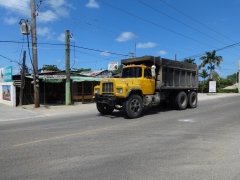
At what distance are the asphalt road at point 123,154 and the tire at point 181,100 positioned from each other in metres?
5.90

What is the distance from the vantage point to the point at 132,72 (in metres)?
11.7

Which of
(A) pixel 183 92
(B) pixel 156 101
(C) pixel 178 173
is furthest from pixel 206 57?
(C) pixel 178 173

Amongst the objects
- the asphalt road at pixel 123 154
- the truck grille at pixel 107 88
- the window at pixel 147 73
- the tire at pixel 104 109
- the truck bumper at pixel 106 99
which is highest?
the window at pixel 147 73

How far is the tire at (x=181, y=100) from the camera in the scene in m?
13.8

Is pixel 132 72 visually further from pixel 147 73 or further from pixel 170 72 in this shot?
pixel 170 72

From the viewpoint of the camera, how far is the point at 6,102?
1944 centimetres

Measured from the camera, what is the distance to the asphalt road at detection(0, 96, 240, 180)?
405cm

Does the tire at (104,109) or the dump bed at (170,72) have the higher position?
the dump bed at (170,72)

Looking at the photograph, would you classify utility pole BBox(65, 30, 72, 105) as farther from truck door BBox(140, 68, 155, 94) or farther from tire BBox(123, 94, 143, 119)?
tire BBox(123, 94, 143, 119)

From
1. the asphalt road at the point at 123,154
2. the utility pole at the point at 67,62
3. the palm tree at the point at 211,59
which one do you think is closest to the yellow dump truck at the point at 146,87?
the asphalt road at the point at 123,154

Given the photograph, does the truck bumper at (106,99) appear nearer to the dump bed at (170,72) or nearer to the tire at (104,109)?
the tire at (104,109)

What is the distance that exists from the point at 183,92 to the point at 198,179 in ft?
36.2

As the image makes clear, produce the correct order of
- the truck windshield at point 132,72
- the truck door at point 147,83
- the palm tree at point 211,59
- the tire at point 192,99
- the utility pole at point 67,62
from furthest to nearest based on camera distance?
the palm tree at point 211,59, the utility pole at point 67,62, the tire at point 192,99, the truck windshield at point 132,72, the truck door at point 147,83

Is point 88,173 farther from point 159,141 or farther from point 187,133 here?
point 187,133
